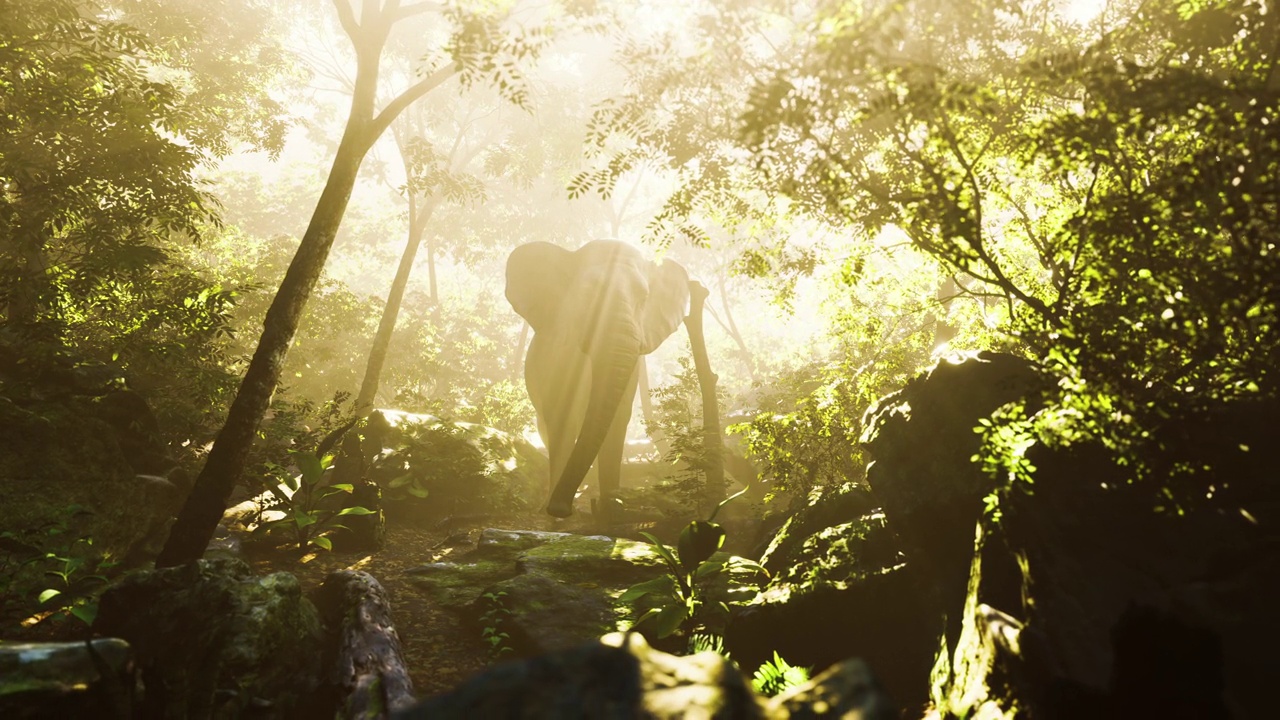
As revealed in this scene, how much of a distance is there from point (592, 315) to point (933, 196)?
8.27 metres

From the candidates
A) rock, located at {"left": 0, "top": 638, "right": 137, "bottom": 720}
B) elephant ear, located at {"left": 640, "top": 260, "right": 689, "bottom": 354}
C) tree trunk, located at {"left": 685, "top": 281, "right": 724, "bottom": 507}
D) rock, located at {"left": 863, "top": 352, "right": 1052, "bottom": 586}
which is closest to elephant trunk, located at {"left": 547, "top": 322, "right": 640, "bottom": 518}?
elephant ear, located at {"left": 640, "top": 260, "right": 689, "bottom": 354}

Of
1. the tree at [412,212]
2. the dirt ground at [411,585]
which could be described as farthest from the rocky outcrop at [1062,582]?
the tree at [412,212]

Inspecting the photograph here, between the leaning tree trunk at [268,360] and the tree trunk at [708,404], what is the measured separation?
6.70 m

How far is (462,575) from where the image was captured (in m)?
7.38

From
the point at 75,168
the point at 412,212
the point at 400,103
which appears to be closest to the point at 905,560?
the point at 400,103

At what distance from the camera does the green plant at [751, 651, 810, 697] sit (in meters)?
4.65

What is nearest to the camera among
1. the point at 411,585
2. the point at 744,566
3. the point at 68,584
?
the point at 68,584

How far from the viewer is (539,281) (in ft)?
43.9

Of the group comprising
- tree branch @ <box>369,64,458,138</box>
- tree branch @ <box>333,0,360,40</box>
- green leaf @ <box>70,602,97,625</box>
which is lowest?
green leaf @ <box>70,602,97,625</box>

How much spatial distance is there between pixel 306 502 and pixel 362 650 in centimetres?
392

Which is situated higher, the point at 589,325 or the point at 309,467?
the point at 589,325

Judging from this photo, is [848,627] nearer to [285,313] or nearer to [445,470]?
[285,313]

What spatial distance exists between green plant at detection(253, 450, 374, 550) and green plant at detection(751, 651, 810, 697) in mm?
5375

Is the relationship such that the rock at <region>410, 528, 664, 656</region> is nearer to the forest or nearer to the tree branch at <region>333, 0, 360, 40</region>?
the forest
